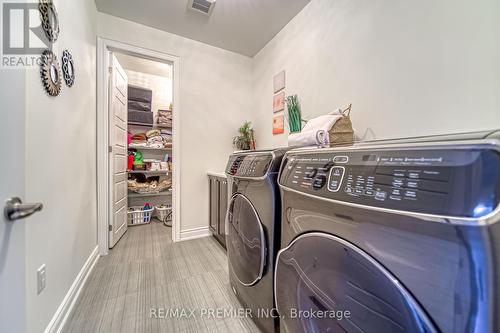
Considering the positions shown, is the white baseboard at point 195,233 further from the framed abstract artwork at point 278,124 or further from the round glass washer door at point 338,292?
the round glass washer door at point 338,292

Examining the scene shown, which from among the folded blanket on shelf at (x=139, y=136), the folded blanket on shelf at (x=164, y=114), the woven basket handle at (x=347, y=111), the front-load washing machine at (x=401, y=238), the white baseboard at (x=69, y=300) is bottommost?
the white baseboard at (x=69, y=300)

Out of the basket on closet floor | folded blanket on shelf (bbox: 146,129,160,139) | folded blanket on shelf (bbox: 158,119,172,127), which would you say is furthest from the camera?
folded blanket on shelf (bbox: 158,119,172,127)

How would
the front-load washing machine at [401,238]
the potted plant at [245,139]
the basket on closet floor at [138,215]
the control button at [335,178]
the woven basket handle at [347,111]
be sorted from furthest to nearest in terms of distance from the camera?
the basket on closet floor at [138,215] → the potted plant at [245,139] → the woven basket handle at [347,111] → the control button at [335,178] → the front-load washing machine at [401,238]

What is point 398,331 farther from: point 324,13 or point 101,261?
point 101,261

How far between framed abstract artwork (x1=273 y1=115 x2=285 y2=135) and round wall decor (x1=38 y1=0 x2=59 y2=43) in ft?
6.24

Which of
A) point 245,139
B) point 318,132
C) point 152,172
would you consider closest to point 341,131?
point 318,132

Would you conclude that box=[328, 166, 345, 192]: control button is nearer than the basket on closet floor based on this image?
Yes

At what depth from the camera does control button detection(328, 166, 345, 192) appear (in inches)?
21.7

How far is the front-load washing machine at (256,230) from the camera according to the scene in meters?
0.91

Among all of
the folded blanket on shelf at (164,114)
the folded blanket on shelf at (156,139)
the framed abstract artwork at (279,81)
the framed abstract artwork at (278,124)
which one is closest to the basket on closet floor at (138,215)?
the folded blanket on shelf at (156,139)

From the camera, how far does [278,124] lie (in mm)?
2289

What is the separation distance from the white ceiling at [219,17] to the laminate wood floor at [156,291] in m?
2.57

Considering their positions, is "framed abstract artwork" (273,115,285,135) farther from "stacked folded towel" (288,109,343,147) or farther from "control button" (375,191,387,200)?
"control button" (375,191,387,200)

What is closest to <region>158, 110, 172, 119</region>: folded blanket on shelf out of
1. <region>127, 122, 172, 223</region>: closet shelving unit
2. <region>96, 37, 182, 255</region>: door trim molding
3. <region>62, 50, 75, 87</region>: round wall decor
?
<region>127, 122, 172, 223</region>: closet shelving unit
